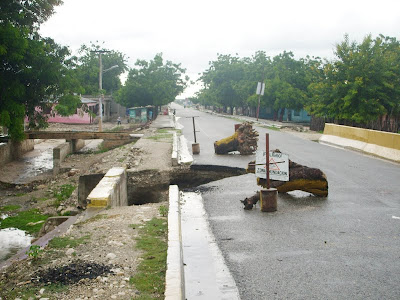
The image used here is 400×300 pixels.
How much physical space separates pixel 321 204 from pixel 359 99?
20.9m

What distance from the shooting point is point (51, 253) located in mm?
5980

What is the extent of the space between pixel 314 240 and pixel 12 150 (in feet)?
85.9

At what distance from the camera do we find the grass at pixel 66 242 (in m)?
6.29

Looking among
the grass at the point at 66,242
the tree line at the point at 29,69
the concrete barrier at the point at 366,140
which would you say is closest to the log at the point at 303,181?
the grass at the point at 66,242

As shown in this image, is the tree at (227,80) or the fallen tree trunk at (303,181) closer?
the fallen tree trunk at (303,181)

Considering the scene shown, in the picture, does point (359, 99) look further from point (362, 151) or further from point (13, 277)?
point (13, 277)

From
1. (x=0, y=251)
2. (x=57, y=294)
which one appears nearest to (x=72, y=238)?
(x=57, y=294)

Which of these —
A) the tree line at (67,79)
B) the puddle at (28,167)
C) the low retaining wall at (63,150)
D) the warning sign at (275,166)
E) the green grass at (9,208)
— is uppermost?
the tree line at (67,79)

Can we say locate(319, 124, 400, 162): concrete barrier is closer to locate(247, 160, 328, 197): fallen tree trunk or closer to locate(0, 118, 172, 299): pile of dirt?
locate(247, 160, 328, 197): fallen tree trunk

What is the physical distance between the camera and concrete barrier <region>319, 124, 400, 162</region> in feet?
57.5

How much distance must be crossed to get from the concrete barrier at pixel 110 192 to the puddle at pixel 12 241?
227cm

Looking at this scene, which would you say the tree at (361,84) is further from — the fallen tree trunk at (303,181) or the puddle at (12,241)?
the puddle at (12,241)

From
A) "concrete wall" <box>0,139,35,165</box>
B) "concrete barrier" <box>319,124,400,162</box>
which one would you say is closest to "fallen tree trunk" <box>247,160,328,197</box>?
"concrete barrier" <box>319,124,400,162</box>

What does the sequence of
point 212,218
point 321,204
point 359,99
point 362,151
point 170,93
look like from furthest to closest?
point 170,93 < point 359,99 < point 362,151 < point 321,204 < point 212,218
